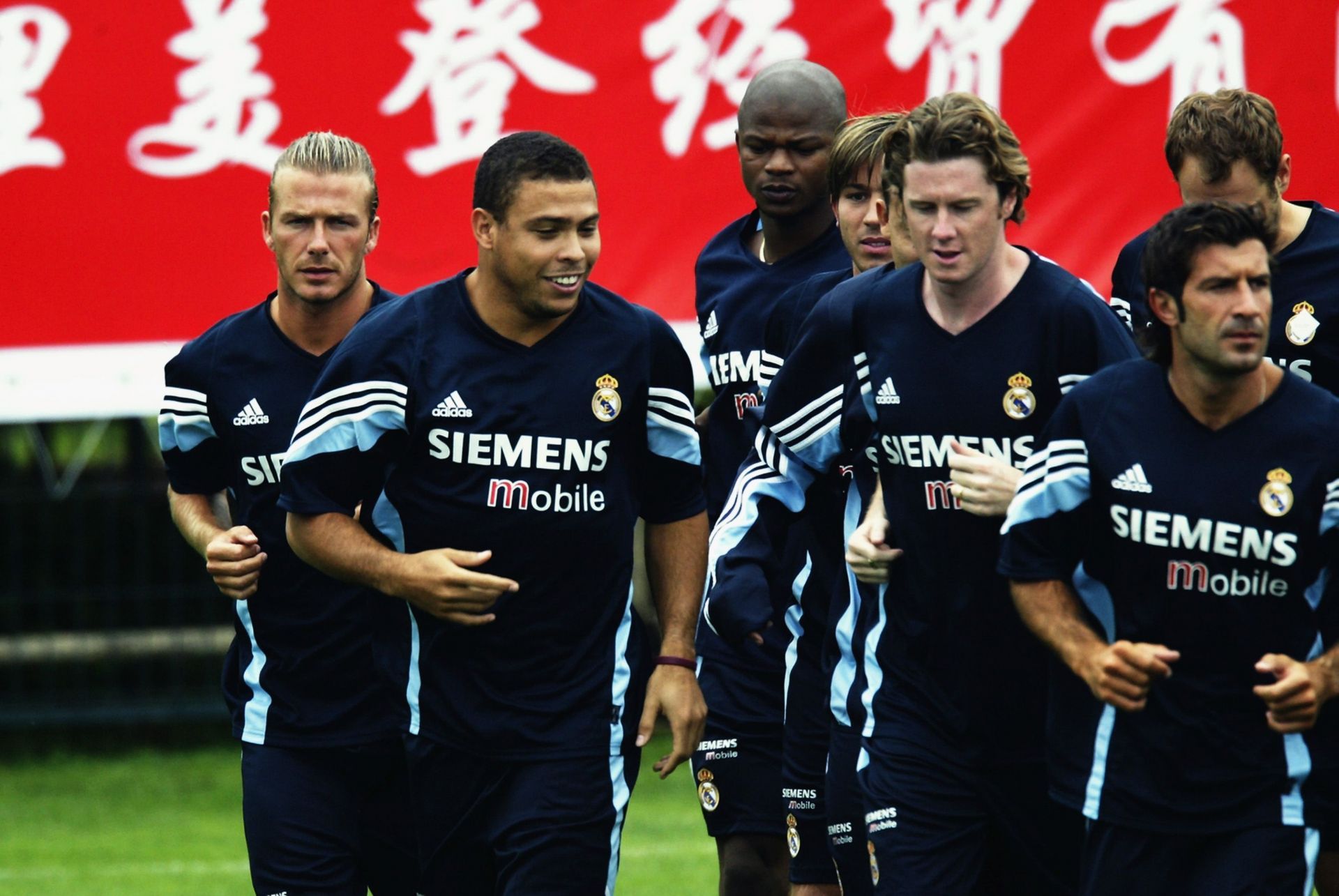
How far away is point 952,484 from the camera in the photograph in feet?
15.6

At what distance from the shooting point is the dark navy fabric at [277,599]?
18.4ft

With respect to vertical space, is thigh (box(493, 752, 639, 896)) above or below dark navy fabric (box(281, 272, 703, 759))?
below

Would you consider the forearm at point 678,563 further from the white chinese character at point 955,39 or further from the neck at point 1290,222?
the white chinese character at point 955,39

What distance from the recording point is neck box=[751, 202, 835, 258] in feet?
21.2

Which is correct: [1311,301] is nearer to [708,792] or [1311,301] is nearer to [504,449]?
[504,449]

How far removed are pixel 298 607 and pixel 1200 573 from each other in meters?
2.50

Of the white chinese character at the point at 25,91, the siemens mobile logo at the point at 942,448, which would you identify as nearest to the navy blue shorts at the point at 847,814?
the siemens mobile logo at the point at 942,448

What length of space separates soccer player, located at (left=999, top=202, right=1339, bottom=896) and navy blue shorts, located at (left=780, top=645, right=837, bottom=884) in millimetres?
1572

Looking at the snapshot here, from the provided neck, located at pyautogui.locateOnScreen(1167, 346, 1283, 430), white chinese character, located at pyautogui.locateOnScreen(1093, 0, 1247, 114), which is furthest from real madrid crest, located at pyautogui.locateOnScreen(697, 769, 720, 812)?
white chinese character, located at pyautogui.locateOnScreen(1093, 0, 1247, 114)

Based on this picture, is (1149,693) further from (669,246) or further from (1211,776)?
(669,246)

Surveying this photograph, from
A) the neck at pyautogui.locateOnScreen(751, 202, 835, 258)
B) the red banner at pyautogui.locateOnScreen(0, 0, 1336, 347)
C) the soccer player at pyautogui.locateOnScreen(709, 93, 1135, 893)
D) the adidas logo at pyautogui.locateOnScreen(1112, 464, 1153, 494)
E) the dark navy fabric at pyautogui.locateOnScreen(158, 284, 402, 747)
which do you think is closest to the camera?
the adidas logo at pyautogui.locateOnScreen(1112, 464, 1153, 494)

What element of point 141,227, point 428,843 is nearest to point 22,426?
point 141,227

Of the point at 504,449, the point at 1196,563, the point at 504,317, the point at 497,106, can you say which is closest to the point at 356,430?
the point at 504,449

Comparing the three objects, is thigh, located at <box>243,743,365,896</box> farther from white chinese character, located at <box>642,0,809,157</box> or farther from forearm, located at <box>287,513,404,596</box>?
white chinese character, located at <box>642,0,809,157</box>
